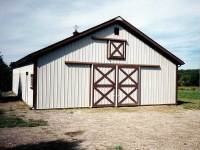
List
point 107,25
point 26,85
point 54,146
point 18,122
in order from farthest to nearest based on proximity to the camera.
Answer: point 26,85
point 107,25
point 18,122
point 54,146

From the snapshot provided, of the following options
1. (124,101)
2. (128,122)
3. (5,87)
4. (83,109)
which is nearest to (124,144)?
(128,122)

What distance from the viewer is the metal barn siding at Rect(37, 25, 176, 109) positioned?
1658 centimetres

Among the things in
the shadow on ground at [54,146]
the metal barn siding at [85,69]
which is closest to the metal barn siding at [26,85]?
the metal barn siding at [85,69]

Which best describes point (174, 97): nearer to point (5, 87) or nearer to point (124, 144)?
point (124, 144)

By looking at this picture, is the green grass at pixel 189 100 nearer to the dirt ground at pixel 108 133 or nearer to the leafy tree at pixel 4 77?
the dirt ground at pixel 108 133

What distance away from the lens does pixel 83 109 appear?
17.1 meters

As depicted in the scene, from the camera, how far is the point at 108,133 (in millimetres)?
10281

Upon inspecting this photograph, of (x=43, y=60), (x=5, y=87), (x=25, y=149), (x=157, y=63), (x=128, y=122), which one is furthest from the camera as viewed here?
(x=5, y=87)

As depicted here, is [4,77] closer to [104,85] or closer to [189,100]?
[104,85]

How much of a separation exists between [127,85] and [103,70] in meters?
2.13

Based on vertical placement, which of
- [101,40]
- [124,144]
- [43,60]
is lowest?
[124,144]

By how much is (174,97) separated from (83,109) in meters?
7.83

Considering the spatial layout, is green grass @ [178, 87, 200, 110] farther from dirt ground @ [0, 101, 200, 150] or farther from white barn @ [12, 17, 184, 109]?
dirt ground @ [0, 101, 200, 150]

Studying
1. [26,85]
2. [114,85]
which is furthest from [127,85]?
[26,85]
